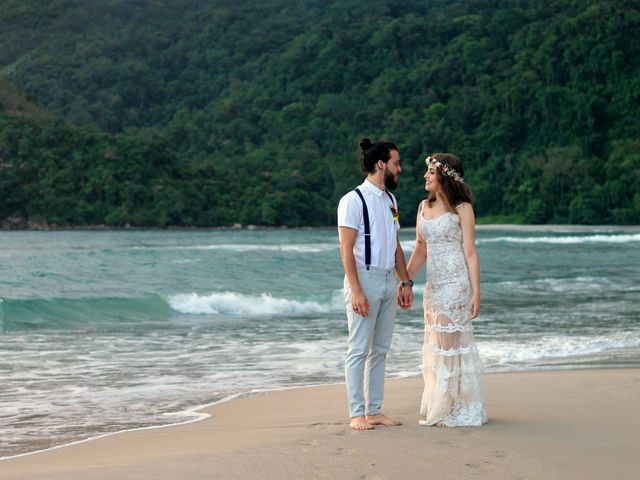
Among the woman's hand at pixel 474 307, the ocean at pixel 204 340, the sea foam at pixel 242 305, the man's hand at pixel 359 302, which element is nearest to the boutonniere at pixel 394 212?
the man's hand at pixel 359 302

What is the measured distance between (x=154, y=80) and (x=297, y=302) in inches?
5018

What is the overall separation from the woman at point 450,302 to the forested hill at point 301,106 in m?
87.9

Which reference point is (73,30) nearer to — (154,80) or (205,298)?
(154,80)

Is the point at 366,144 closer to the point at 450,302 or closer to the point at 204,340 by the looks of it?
the point at 450,302

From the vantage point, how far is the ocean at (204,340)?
7.29m

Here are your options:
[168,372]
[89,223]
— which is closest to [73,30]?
[89,223]

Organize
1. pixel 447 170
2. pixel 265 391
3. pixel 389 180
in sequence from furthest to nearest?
pixel 265 391 → pixel 447 170 → pixel 389 180

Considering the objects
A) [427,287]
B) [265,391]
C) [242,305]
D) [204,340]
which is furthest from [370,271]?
[242,305]

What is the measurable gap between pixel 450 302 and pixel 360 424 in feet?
2.79

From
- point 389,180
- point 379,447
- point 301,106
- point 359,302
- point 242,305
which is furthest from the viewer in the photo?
point 301,106

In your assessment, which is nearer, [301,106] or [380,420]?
[380,420]

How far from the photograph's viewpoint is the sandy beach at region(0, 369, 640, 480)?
457 centimetres

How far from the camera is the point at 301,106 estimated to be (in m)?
126

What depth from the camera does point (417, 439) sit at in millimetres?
5242
